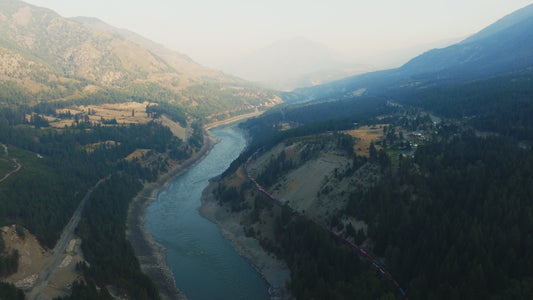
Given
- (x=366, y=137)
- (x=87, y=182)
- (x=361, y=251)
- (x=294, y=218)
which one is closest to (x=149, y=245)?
(x=294, y=218)

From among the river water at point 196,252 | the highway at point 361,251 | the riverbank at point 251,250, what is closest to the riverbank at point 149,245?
the river water at point 196,252

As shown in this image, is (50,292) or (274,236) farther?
(274,236)

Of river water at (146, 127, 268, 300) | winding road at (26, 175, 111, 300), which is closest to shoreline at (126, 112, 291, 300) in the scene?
river water at (146, 127, 268, 300)

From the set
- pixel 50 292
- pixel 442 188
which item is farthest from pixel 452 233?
pixel 50 292

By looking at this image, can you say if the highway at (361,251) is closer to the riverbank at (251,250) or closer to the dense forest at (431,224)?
the dense forest at (431,224)

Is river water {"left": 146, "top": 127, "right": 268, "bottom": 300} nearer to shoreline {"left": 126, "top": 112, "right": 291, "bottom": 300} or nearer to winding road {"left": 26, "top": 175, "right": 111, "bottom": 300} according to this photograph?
shoreline {"left": 126, "top": 112, "right": 291, "bottom": 300}

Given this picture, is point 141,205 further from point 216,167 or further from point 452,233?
point 452,233
